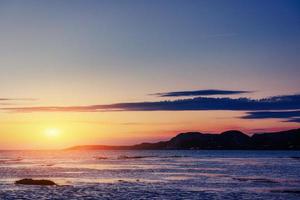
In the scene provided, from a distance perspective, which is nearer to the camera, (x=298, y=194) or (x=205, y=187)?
(x=298, y=194)

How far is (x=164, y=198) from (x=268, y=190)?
15.2 meters

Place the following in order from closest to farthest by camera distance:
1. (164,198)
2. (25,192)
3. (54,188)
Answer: (164,198)
(25,192)
(54,188)

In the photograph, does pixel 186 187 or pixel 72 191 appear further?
pixel 186 187

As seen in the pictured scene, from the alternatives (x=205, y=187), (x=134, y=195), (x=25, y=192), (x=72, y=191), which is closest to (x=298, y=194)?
(x=205, y=187)

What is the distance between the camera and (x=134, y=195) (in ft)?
175

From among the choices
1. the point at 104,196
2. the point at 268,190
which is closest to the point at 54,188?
the point at 104,196

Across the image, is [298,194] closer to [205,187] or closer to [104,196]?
[205,187]

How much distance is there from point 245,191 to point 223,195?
523cm

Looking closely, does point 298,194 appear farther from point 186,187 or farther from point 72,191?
point 72,191

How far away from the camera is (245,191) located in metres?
57.0

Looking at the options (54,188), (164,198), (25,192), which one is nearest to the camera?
(164,198)

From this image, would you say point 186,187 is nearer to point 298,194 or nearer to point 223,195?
point 223,195

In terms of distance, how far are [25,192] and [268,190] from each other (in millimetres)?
28992

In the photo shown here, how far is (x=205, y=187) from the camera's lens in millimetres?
63188
